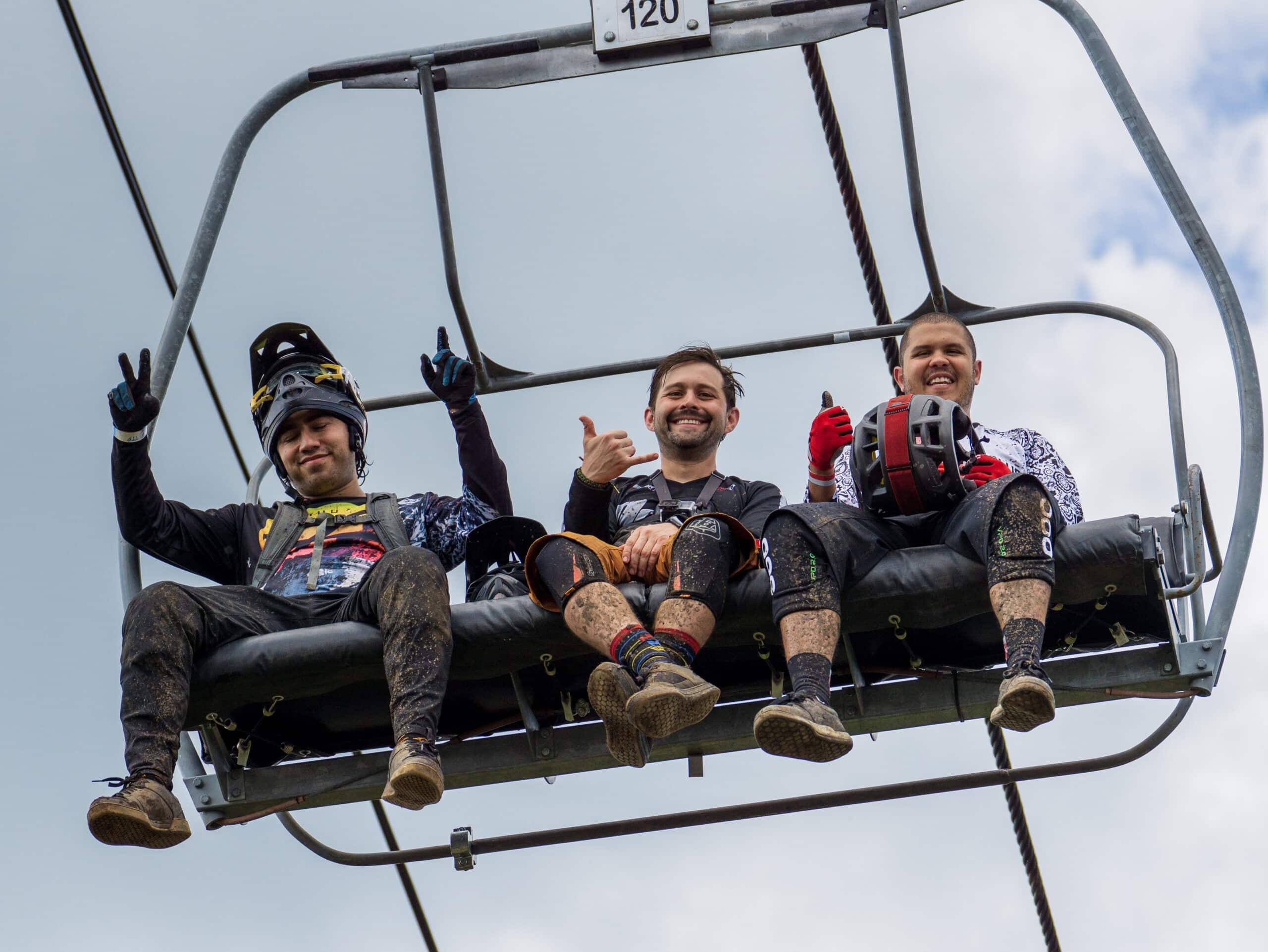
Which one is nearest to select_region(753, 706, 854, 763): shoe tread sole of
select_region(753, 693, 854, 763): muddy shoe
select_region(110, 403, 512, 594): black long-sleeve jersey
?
select_region(753, 693, 854, 763): muddy shoe

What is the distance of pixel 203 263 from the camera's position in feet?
18.0

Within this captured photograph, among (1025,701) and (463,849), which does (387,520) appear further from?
(1025,701)

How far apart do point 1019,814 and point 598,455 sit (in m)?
2.07

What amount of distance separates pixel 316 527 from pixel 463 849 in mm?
925

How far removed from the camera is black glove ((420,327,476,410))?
511 centimetres

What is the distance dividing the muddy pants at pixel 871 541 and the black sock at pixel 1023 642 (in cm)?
12

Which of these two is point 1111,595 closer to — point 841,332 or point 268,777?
point 841,332

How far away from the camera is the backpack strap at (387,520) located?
17.2 feet

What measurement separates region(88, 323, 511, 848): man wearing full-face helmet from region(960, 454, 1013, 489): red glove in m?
1.17

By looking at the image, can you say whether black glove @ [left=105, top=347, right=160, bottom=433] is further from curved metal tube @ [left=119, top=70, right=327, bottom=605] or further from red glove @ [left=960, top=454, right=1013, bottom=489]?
red glove @ [left=960, top=454, right=1013, bottom=489]

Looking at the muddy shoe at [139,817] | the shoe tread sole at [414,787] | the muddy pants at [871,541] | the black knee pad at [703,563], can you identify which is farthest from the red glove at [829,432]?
the muddy shoe at [139,817]

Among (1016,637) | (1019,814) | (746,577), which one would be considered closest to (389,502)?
(746,577)

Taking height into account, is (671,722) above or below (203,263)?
below

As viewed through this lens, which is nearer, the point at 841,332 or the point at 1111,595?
the point at 1111,595
